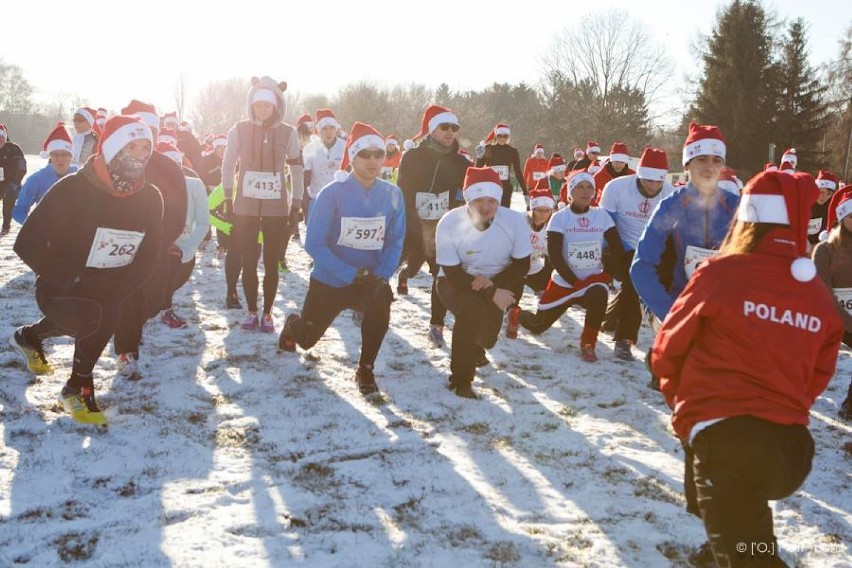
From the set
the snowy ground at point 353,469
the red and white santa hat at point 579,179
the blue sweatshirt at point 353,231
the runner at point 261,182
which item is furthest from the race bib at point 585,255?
the runner at point 261,182

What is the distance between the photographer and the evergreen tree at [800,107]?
40.1 m

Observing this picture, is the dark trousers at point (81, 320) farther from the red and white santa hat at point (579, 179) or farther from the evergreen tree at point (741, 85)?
the evergreen tree at point (741, 85)

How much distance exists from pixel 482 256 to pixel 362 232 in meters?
0.96

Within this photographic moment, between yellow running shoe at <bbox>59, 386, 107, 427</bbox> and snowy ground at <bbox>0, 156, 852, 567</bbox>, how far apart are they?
2.9 inches

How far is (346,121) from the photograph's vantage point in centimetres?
5981

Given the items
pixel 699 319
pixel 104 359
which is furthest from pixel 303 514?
pixel 104 359

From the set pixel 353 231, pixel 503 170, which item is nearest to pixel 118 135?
pixel 353 231

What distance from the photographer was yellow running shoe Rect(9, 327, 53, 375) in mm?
5078

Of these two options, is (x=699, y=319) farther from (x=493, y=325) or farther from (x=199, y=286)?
(x=199, y=286)

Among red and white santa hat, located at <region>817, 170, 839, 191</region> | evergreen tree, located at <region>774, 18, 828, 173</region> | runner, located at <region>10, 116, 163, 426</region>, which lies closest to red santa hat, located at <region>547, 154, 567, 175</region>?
red and white santa hat, located at <region>817, 170, 839, 191</region>

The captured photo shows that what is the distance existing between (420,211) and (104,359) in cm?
336

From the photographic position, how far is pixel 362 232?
5.64 meters

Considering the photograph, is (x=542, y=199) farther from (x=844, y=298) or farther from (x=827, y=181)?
(x=827, y=181)

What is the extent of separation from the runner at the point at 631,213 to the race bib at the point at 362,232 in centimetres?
237
